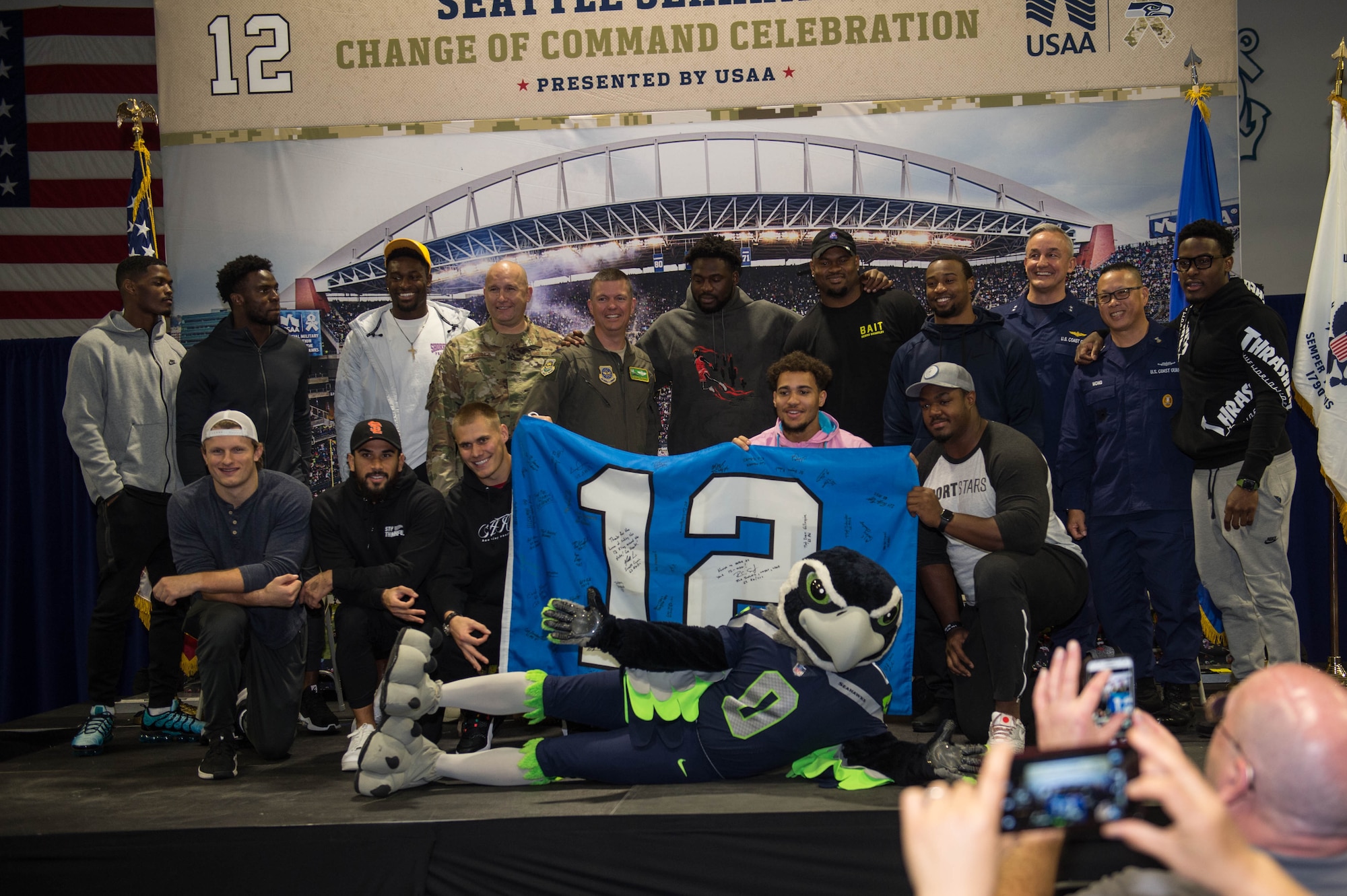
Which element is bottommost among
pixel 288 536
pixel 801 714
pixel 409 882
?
pixel 409 882

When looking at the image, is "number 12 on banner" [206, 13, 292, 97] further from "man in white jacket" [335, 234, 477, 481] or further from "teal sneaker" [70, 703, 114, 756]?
"teal sneaker" [70, 703, 114, 756]

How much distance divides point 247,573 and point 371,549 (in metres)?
0.50

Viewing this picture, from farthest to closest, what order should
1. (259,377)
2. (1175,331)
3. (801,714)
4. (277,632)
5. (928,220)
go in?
(928,220)
(259,377)
(1175,331)
(277,632)
(801,714)

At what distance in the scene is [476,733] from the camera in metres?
4.03

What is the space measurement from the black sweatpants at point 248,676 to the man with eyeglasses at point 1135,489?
3.60 meters

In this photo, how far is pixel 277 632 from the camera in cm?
423

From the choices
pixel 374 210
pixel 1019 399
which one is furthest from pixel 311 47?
pixel 1019 399

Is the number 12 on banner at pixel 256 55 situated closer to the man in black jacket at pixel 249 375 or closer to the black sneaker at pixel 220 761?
the man in black jacket at pixel 249 375

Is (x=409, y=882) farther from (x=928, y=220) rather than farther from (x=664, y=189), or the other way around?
(x=928, y=220)

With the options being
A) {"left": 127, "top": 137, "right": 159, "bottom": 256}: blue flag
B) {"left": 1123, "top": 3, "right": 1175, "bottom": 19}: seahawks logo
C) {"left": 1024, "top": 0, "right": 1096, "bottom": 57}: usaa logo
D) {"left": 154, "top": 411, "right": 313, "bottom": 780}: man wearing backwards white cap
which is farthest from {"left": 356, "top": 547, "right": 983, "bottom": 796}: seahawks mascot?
{"left": 1123, "top": 3, "right": 1175, "bottom": 19}: seahawks logo

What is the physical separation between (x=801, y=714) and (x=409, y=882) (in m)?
1.34

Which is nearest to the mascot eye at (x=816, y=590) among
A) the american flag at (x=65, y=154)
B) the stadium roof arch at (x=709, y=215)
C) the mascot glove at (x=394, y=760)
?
the mascot glove at (x=394, y=760)

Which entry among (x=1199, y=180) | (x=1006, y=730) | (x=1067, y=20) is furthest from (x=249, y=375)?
(x=1199, y=180)

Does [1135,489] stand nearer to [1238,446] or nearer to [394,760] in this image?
[1238,446]
